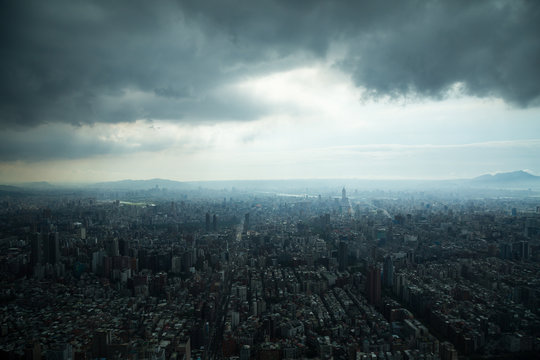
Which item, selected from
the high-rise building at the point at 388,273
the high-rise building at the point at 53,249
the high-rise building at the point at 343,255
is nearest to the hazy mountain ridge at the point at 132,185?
the high-rise building at the point at 53,249

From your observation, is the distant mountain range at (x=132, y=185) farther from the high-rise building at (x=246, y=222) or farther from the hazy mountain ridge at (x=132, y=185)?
the high-rise building at (x=246, y=222)

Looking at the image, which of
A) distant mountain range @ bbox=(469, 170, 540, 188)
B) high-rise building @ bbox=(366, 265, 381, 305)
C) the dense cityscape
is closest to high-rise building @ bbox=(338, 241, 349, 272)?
the dense cityscape

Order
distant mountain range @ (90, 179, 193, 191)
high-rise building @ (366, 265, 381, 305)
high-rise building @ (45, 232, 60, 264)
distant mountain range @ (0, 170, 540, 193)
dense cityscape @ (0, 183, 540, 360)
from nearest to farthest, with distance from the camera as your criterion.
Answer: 1. dense cityscape @ (0, 183, 540, 360)
2. high-rise building @ (366, 265, 381, 305)
3. high-rise building @ (45, 232, 60, 264)
4. distant mountain range @ (90, 179, 193, 191)
5. distant mountain range @ (0, 170, 540, 193)

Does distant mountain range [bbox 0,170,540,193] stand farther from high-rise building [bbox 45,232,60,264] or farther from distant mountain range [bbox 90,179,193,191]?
high-rise building [bbox 45,232,60,264]

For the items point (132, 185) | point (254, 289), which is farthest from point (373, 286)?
point (132, 185)

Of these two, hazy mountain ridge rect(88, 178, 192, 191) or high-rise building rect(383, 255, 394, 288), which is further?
hazy mountain ridge rect(88, 178, 192, 191)

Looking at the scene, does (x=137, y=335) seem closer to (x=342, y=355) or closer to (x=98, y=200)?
(x=342, y=355)
